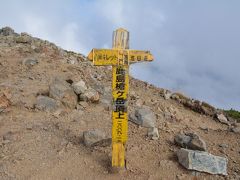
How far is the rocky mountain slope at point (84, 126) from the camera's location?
855 centimetres

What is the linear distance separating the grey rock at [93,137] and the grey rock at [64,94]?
7.99ft

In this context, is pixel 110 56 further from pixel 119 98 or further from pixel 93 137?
pixel 93 137

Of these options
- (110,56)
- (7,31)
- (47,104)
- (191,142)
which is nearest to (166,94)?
(47,104)

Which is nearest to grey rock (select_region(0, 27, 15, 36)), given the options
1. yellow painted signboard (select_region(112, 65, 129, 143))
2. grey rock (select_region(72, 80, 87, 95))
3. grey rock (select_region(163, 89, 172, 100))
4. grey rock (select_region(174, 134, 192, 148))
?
grey rock (select_region(163, 89, 172, 100))

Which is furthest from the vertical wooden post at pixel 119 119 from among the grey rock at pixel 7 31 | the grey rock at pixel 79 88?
the grey rock at pixel 7 31

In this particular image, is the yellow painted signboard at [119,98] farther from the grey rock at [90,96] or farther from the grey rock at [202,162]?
the grey rock at [90,96]

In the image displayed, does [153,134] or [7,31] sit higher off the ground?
[7,31]

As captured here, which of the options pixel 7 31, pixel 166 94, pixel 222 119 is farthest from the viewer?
pixel 7 31

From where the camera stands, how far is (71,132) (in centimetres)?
1007

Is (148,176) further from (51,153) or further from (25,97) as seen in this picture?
(25,97)

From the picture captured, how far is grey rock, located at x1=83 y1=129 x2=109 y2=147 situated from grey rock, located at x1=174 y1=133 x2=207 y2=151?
1796mm

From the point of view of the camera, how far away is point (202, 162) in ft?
27.8

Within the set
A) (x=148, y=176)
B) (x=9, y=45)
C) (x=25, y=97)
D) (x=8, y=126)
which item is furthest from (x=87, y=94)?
(x=9, y=45)

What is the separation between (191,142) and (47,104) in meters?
4.49
